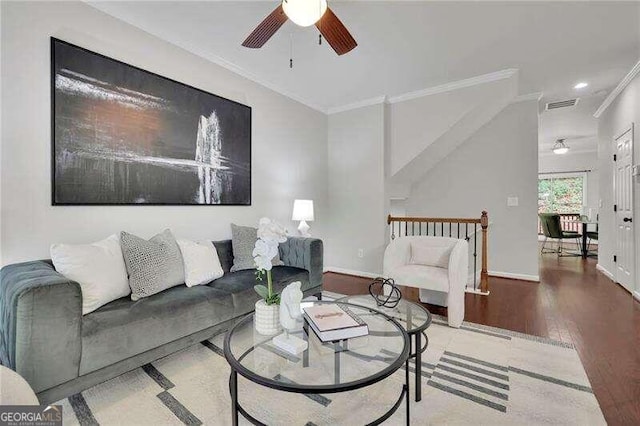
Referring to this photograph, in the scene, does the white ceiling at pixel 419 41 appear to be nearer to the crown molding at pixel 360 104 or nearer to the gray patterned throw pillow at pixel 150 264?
the crown molding at pixel 360 104

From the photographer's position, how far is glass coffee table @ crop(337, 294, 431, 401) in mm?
1664

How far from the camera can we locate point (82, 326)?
1.55 metres

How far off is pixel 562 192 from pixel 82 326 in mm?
10990

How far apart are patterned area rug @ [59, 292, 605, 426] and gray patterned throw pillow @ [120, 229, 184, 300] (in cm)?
51

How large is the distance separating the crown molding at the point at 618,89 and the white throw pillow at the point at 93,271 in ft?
17.3

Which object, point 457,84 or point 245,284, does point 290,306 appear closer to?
point 245,284

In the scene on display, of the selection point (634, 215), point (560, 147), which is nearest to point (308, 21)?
point (634, 215)

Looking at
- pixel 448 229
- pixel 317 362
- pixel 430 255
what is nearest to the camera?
pixel 317 362

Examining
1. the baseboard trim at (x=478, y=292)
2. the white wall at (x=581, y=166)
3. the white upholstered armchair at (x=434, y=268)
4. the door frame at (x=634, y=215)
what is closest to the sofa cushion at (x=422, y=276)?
the white upholstered armchair at (x=434, y=268)

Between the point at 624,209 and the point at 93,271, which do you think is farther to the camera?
the point at 624,209

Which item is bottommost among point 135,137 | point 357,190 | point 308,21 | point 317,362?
point 317,362

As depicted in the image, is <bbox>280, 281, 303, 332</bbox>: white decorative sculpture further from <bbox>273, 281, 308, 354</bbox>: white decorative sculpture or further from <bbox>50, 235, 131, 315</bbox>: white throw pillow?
<bbox>50, 235, 131, 315</bbox>: white throw pillow

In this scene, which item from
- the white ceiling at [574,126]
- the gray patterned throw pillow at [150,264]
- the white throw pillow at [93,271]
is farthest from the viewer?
the white ceiling at [574,126]

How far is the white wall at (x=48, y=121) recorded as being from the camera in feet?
6.36
